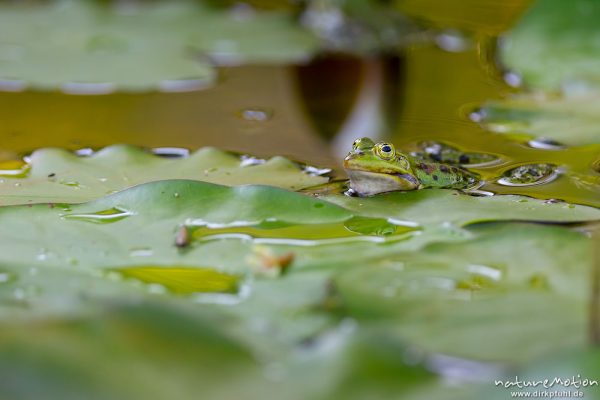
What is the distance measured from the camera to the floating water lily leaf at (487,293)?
1.06 m

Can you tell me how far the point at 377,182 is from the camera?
1830 millimetres

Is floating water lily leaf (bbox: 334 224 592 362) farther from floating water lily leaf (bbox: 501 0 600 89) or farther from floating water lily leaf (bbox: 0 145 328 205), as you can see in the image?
floating water lily leaf (bbox: 501 0 600 89)

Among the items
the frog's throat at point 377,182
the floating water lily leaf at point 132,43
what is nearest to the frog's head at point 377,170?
the frog's throat at point 377,182

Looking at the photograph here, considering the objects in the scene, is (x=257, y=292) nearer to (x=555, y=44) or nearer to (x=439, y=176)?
(x=439, y=176)

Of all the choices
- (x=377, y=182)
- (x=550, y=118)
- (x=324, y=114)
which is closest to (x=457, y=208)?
(x=377, y=182)

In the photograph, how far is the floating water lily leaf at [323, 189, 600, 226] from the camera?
5.09ft


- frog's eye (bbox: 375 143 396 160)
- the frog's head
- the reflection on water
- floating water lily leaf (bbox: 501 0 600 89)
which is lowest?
the reflection on water

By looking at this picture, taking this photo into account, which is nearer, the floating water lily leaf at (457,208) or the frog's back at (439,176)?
the floating water lily leaf at (457,208)

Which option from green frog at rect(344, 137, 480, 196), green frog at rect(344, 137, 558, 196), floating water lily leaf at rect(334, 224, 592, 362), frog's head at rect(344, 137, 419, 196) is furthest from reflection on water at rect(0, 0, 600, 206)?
floating water lily leaf at rect(334, 224, 592, 362)

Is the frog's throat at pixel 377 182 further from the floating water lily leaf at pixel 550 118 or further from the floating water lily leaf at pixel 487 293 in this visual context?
the floating water lily leaf at pixel 550 118

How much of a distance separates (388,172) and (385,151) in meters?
0.07

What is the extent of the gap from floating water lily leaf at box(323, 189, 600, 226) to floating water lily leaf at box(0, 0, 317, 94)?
1.40 m

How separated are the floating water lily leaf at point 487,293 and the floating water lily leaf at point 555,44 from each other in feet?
4.84

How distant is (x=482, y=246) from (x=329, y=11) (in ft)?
8.41
